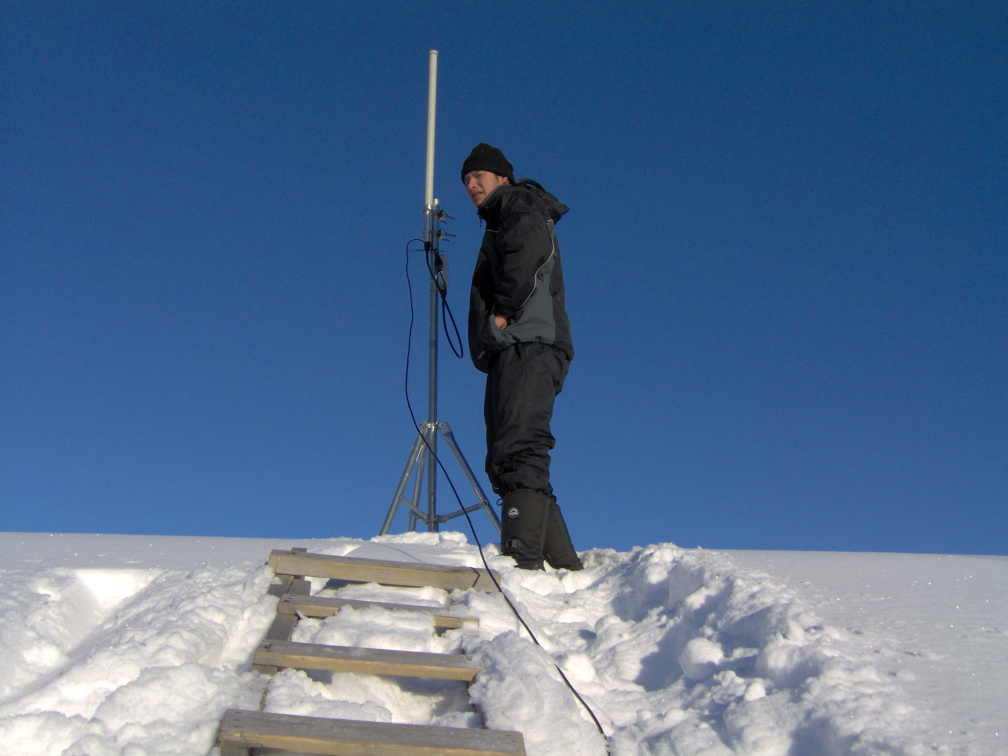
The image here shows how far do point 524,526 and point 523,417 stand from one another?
45cm

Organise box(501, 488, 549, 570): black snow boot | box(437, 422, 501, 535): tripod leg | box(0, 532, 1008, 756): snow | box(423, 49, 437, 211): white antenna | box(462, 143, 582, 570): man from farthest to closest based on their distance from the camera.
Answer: box(423, 49, 437, 211): white antenna < box(437, 422, 501, 535): tripod leg < box(462, 143, 582, 570): man < box(501, 488, 549, 570): black snow boot < box(0, 532, 1008, 756): snow

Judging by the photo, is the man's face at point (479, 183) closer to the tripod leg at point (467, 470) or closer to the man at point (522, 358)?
the man at point (522, 358)

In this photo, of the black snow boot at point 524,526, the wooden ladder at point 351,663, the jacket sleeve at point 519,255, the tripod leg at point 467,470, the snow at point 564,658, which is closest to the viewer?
the wooden ladder at point 351,663

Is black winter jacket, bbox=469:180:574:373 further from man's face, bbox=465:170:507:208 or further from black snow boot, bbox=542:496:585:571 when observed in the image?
black snow boot, bbox=542:496:585:571

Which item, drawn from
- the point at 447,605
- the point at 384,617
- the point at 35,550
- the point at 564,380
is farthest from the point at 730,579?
the point at 35,550

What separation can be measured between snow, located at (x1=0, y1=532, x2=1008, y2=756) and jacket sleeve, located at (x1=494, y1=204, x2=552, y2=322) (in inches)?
46.9

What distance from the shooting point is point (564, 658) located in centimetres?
193

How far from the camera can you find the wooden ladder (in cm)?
125

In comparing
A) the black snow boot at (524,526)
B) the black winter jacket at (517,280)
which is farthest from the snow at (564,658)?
the black winter jacket at (517,280)

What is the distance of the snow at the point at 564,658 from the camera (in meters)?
1.37

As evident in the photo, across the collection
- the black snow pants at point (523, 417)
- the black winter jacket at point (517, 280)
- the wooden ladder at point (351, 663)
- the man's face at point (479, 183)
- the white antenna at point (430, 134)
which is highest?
the white antenna at point (430, 134)

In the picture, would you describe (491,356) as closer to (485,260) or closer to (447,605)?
(485,260)

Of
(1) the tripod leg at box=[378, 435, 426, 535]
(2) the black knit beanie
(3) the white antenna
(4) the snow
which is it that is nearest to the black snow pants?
(4) the snow

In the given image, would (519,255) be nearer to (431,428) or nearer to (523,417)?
(523,417)
